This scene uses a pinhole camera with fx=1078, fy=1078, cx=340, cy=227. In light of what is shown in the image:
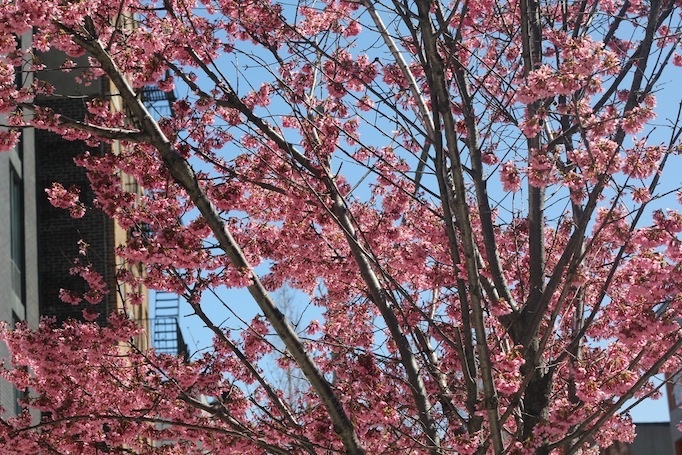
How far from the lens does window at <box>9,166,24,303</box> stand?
2111 cm

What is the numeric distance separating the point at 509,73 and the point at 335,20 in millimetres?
1786

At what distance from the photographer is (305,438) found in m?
9.13

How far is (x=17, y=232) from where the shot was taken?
21797 millimetres

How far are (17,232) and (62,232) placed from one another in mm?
2957

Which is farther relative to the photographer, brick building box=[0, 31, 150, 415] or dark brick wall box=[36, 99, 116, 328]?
dark brick wall box=[36, 99, 116, 328]

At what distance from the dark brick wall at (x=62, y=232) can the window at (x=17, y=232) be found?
6.68ft

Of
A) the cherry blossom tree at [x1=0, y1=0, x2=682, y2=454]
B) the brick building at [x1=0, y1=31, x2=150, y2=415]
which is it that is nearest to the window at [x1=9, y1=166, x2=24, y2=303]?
the brick building at [x1=0, y1=31, x2=150, y2=415]

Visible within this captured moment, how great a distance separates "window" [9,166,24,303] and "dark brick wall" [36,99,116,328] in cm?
204

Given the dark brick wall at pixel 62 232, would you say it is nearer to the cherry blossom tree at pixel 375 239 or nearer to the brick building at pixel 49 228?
the brick building at pixel 49 228

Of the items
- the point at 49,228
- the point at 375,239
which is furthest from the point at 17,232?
the point at 375,239

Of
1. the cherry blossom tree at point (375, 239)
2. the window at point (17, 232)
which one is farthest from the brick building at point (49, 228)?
the cherry blossom tree at point (375, 239)

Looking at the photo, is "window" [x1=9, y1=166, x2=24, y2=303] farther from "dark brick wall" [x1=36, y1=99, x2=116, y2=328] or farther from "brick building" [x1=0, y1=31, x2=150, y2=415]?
"dark brick wall" [x1=36, y1=99, x2=116, y2=328]

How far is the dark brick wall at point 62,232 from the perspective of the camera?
24.3m

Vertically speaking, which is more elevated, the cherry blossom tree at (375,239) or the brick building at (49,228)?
the brick building at (49,228)
